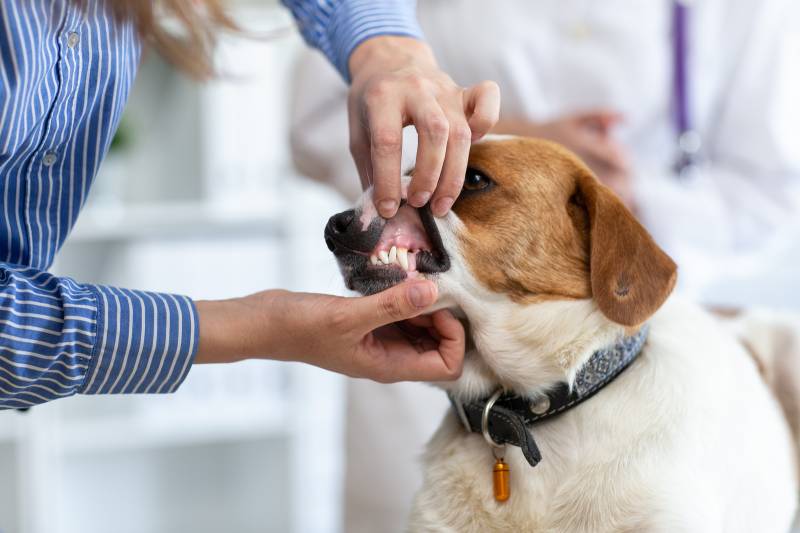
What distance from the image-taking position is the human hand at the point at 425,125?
92 centimetres

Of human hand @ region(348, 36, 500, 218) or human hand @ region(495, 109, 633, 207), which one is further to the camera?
human hand @ region(495, 109, 633, 207)

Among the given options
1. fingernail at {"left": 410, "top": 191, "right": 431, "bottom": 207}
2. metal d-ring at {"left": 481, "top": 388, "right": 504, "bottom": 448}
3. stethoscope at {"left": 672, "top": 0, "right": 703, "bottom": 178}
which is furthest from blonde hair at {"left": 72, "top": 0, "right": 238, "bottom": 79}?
stethoscope at {"left": 672, "top": 0, "right": 703, "bottom": 178}

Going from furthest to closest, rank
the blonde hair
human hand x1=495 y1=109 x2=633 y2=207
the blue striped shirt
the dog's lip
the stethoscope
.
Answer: the stethoscope, human hand x1=495 y1=109 x2=633 y2=207, the blonde hair, the dog's lip, the blue striped shirt

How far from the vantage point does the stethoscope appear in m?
1.65

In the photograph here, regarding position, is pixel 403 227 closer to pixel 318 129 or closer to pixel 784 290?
pixel 318 129

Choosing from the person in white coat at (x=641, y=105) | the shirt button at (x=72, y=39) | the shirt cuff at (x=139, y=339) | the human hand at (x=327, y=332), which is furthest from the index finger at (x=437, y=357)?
the person in white coat at (x=641, y=105)

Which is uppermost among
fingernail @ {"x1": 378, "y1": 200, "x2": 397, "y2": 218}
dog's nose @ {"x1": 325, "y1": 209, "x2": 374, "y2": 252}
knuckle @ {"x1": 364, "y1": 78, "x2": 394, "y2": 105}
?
knuckle @ {"x1": 364, "y1": 78, "x2": 394, "y2": 105}

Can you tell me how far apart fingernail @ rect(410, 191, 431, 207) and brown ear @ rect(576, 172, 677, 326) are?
0.22 m

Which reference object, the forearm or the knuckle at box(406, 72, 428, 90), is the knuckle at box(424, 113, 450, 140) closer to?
the knuckle at box(406, 72, 428, 90)

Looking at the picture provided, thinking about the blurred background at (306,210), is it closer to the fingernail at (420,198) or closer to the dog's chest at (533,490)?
the fingernail at (420,198)

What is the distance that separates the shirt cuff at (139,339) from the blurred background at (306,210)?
0.29 metres

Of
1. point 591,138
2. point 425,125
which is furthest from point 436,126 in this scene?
point 591,138

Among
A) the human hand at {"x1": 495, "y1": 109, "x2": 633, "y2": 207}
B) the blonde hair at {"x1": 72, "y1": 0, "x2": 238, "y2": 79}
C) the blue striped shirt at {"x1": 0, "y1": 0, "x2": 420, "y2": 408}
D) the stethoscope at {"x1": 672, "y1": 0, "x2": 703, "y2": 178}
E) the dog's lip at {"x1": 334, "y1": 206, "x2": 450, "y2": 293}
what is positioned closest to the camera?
the blue striped shirt at {"x1": 0, "y1": 0, "x2": 420, "y2": 408}

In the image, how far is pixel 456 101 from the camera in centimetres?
97
